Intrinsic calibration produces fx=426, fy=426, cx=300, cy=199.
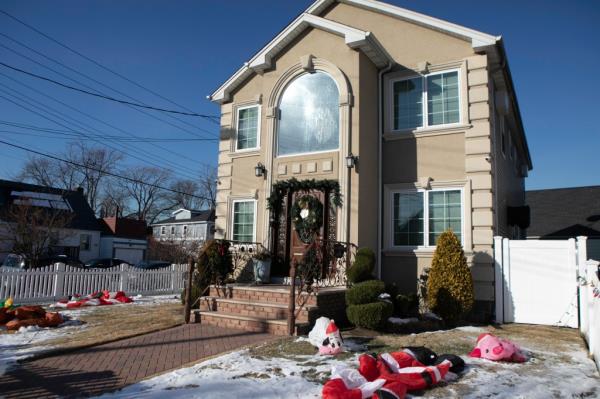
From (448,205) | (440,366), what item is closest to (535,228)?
(448,205)

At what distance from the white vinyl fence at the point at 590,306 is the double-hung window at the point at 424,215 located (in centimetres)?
275

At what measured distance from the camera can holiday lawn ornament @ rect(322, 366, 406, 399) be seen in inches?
172

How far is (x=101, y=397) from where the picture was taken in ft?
15.5

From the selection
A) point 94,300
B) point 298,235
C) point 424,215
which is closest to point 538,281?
point 424,215

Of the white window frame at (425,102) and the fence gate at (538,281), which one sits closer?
the fence gate at (538,281)

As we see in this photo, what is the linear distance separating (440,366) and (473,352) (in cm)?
152

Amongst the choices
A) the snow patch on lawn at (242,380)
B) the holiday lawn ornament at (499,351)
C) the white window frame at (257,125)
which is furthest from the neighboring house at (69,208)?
the holiday lawn ornament at (499,351)

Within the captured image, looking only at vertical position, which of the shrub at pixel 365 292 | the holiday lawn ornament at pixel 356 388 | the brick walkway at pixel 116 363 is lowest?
the brick walkway at pixel 116 363

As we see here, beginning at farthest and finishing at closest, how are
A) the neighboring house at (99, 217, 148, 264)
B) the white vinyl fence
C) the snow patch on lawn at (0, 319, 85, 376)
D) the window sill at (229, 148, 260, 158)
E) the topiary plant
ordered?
the neighboring house at (99, 217, 148, 264) < the window sill at (229, 148, 260, 158) < the topiary plant < the snow patch on lawn at (0, 319, 85, 376) < the white vinyl fence

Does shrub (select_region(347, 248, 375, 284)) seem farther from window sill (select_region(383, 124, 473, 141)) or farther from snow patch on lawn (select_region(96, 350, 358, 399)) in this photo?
window sill (select_region(383, 124, 473, 141))

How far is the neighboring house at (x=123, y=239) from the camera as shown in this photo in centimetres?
3747

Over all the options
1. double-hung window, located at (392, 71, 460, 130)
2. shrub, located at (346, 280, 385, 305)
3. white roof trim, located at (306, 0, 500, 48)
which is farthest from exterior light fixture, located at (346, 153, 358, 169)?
white roof trim, located at (306, 0, 500, 48)

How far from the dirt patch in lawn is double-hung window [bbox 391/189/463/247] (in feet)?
19.1

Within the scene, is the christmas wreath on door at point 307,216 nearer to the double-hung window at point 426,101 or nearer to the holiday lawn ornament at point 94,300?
the double-hung window at point 426,101
